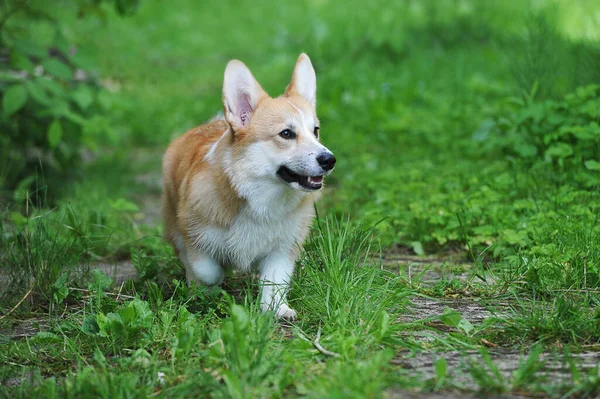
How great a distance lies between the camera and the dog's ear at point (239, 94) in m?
3.84

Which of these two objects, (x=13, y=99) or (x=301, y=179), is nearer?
(x=301, y=179)

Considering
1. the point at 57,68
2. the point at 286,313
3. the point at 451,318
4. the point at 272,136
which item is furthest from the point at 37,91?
the point at 451,318

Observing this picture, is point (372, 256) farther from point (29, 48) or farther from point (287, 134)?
point (29, 48)

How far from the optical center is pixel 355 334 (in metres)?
3.10

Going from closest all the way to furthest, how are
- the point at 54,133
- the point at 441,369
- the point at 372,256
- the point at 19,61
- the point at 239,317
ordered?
the point at 441,369, the point at 239,317, the point at 372,256, the point at 19,61, the point at 54,133

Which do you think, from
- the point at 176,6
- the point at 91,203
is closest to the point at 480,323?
the point at 91,203

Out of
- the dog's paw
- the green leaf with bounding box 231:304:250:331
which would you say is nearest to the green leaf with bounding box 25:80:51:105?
the dog's paw

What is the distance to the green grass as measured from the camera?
9.22ft

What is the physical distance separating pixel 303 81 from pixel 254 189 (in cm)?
75

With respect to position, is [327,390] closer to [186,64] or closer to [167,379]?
[167,379]

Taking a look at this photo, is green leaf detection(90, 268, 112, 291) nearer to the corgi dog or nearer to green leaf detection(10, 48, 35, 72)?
the corgi dog

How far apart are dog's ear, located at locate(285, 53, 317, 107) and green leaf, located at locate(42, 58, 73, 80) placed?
2066 mm

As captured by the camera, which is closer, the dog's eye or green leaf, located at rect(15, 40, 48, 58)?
the dog's eye

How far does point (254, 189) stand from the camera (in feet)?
12.3
